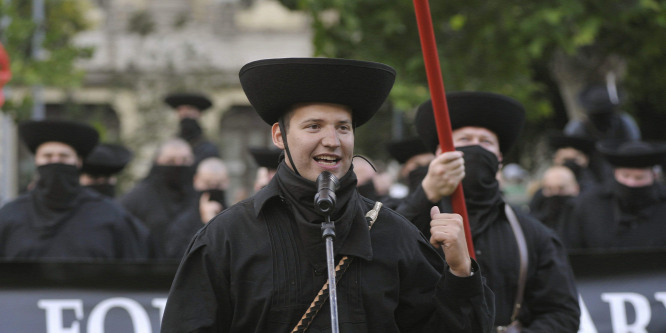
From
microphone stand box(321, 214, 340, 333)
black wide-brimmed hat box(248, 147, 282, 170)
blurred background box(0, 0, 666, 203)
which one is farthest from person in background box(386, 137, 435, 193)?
microphone stand box(321, 214, 340, 333)

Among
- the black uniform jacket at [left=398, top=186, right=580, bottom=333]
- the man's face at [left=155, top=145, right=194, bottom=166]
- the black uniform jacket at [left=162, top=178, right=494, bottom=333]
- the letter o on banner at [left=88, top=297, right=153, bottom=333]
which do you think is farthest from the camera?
the man's face at [left=155, top=145, right=194, bottom=166]

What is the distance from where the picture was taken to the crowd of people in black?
3.93 m

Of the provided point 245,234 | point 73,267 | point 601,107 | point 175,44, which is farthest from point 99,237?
point 175,44

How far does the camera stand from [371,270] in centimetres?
401

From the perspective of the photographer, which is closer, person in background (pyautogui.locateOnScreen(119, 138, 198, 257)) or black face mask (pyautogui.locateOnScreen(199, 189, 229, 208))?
black face mask (pyautogui.locateOnScreen(199, 189, 229, 208))

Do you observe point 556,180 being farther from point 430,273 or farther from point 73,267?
point 430,273

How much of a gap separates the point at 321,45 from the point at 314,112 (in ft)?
42.2

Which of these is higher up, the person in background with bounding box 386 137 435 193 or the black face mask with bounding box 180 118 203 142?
the black face mask with bounding box 180 118 203 142

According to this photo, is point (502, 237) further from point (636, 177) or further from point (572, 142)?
point (572, 142)

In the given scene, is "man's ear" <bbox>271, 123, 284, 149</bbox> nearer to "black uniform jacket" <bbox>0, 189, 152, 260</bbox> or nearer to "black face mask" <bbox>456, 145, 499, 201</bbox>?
"black face mask" <bbox>456, 145, 499, 201</bbox>

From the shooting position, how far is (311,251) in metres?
3.93

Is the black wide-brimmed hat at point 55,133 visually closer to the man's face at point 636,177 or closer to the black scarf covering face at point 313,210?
A: the man's face at point 636,177

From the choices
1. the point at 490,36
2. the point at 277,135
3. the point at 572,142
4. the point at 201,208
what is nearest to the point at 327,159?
the point at 277,135

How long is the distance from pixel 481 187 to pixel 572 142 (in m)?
6.84
